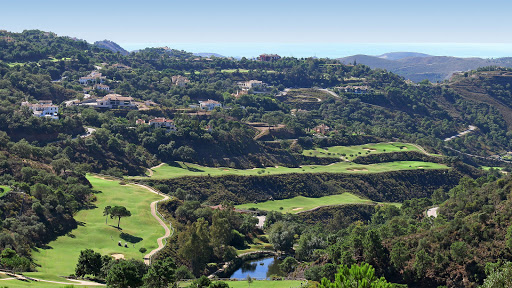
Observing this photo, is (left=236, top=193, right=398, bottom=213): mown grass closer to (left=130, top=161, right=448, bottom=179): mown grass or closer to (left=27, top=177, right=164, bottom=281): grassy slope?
(left=130, top=161, right=448, bottom=179): mown grass

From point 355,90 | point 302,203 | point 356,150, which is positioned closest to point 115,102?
point 302,203

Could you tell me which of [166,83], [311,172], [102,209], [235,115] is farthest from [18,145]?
[166,83]

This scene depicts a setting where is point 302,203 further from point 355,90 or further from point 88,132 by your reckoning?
point 355,90

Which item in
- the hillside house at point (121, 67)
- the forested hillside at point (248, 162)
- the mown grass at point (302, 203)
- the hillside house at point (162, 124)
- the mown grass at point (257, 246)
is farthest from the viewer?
the hillside house at point (121, 67)

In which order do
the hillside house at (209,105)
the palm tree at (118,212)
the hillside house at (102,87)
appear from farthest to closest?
the hillside house at (209,105), the hillside house at (102,87), the palm tree at (118,212)

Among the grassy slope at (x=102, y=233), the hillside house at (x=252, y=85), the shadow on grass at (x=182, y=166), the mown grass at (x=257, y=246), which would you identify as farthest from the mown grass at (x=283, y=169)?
the hillside house at (x=252, y=85)

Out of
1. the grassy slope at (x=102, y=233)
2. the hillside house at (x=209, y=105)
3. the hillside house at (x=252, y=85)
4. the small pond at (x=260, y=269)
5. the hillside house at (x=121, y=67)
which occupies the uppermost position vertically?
the hillside house at (x=121, y=67)

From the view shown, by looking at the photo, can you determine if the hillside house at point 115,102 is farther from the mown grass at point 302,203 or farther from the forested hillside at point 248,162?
the mown grass at point 302,203
